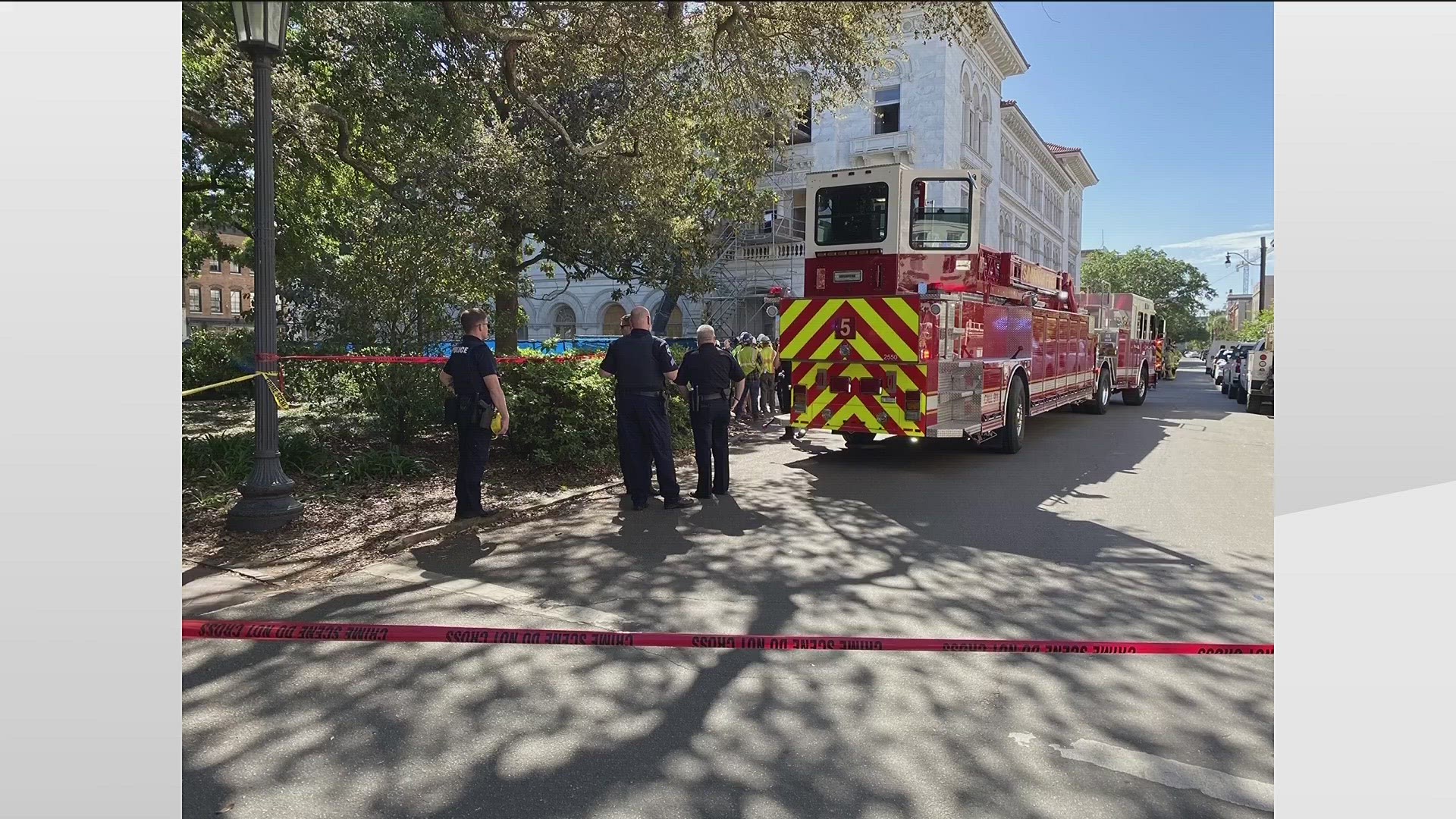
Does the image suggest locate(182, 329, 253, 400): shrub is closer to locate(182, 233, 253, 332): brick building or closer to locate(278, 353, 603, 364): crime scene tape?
locate(278, 353, 603, 364): crime scene tape

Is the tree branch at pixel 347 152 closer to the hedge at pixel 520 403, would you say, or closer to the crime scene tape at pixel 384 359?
the crime scene tape at pixel 384 359

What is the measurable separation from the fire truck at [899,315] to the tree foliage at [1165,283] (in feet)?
165

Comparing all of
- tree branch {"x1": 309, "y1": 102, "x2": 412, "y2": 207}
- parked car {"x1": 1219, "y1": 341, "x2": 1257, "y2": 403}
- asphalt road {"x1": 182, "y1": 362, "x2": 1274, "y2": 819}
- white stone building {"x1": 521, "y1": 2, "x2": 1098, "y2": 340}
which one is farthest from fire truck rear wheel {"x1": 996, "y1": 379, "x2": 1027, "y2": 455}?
parked car {"x1": 1219, "y1": 341, "x2": 1257, "y2": 403}

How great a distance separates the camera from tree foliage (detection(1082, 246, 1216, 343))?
214 ft

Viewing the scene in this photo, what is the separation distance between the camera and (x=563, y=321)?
41.2 m

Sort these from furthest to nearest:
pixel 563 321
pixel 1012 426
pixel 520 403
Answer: pixel 563 321, pixel 1012 426, pixel 520 403

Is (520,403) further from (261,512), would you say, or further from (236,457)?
(261,512)

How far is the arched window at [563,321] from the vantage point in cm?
4053

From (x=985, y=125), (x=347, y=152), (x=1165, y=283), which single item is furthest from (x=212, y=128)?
(x=1165, y=283)

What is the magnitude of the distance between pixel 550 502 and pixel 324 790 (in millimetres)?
4952

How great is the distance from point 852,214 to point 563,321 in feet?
106

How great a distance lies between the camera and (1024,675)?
4098 millimetres

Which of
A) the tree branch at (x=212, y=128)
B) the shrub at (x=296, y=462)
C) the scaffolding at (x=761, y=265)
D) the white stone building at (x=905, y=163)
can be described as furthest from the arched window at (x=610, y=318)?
the shrub at (x=296, y=462)

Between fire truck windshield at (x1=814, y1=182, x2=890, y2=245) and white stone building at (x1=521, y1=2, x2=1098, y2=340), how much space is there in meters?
1.45
